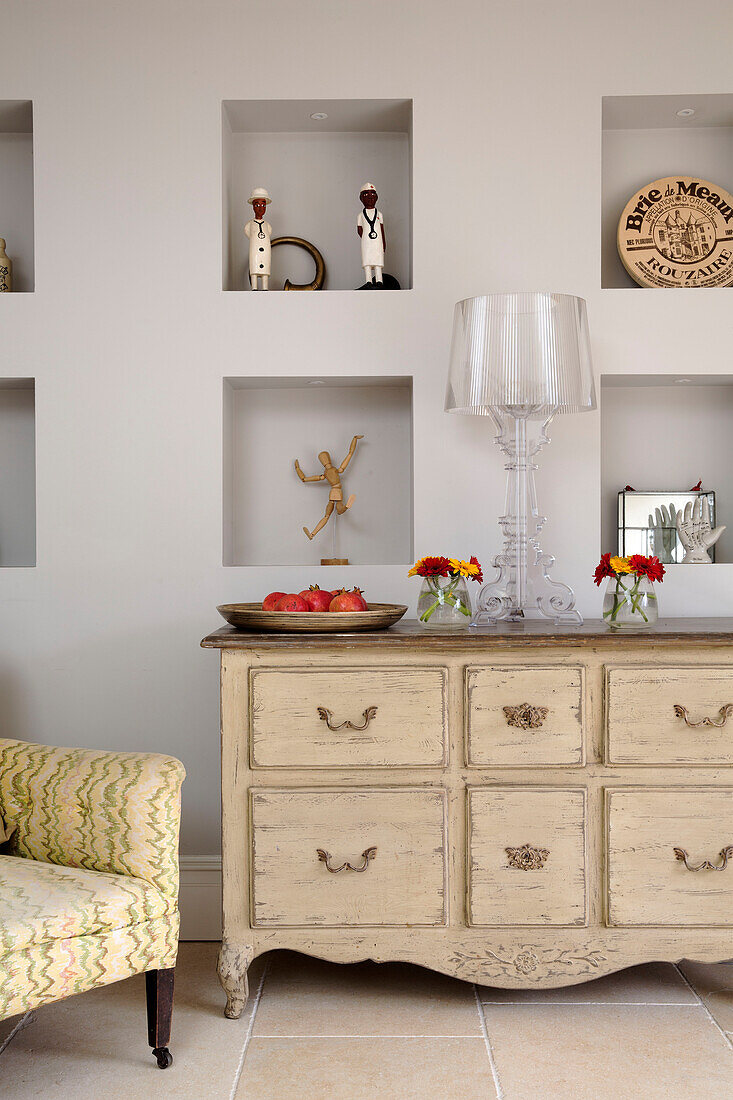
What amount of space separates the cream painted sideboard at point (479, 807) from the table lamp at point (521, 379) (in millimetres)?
339

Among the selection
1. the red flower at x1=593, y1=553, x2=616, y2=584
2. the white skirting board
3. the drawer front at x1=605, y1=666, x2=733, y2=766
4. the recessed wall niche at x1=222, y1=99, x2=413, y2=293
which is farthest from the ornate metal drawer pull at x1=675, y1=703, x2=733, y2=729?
the recessed wall niche at x1=222, y1=99, x2=413, y2=293

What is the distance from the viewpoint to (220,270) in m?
2.59

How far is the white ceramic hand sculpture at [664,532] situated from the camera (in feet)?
8.85

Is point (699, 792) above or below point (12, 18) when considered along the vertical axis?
below

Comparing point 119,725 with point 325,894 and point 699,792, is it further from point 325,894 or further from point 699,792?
point 699,792

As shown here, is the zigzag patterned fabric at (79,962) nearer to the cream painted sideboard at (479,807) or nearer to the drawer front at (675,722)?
the cream painted sideboard at (479,807)

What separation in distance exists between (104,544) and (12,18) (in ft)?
4.87

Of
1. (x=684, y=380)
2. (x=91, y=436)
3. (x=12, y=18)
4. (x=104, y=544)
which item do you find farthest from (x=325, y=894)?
(x=12, y=18)

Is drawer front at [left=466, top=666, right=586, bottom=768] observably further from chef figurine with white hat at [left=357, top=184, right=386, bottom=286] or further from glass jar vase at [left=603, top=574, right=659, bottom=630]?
chef figurine with white hat at [left=357, top=184, right=386, bottom=286]

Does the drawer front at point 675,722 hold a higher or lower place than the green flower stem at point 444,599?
lower

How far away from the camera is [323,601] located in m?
2.18

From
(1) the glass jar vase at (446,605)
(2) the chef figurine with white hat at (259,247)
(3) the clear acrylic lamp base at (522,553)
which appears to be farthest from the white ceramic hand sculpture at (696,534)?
(2) the chef figurine with white hat at (259,247)

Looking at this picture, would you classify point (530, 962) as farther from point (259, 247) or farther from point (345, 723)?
point (259, 247)

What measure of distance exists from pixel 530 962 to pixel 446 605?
0.81m
